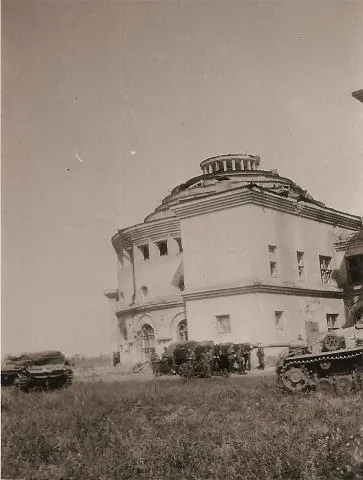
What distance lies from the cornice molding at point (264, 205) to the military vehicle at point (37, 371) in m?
1.63

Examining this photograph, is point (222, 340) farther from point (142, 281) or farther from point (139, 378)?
point (142, 281)

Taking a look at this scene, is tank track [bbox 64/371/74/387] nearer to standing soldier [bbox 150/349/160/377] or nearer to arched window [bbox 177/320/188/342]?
standing soldier [bbox 150/349/160/377]

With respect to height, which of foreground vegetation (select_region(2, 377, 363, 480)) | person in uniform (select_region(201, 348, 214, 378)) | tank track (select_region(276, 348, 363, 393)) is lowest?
foreground vegetation (select_region(2, 377, 363, 480))

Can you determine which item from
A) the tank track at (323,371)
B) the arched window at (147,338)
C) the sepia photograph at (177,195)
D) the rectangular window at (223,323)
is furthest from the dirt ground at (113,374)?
the arched window at (147,338)

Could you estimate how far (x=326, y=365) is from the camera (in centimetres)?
497

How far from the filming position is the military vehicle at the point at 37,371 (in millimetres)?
3959

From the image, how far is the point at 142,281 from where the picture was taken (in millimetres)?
6430

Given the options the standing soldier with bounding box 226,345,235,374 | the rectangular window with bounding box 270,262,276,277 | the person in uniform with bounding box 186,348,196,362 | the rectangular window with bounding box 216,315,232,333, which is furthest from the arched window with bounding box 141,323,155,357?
the rectangular window with bounding box 270,262,276,277

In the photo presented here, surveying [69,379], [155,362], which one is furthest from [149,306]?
[69,379]

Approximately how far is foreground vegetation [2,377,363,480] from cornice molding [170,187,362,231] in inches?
59.3

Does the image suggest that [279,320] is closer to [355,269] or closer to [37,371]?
[355,269]

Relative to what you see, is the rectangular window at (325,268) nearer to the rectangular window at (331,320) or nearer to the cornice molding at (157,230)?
the rectangular window at (331,320)

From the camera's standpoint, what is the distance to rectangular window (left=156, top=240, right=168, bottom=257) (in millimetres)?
5634

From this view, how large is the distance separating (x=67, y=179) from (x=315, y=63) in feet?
7.65
